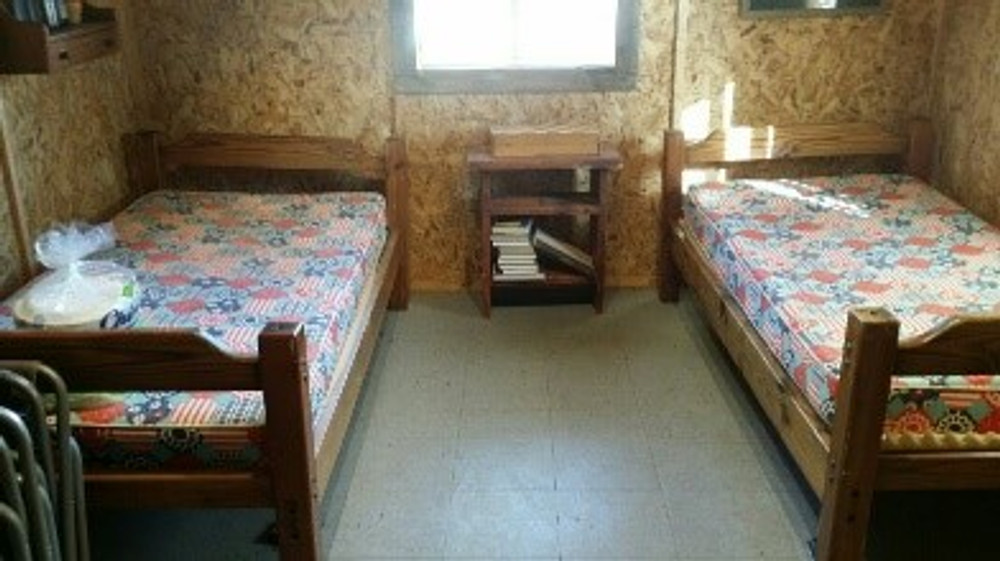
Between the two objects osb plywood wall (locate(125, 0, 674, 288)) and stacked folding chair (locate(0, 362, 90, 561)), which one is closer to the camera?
stacked folding chair (locate(0, 362, 90, 561))

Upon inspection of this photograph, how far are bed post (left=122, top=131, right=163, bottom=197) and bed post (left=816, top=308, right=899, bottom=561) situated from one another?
2.86 m

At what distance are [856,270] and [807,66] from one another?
132 cm

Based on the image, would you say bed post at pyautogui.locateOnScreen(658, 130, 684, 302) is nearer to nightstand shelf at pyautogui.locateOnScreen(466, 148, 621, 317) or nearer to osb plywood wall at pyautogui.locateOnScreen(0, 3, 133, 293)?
nightstand shelf at pyautogui.locateOnScreen(466, 148, 621, 317)

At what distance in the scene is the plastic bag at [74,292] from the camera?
2189mm

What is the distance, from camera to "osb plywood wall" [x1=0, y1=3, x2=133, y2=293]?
282 centimetres

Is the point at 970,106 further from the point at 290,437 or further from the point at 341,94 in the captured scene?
the point at 290,437

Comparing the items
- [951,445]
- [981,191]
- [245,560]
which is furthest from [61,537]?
[981,191]

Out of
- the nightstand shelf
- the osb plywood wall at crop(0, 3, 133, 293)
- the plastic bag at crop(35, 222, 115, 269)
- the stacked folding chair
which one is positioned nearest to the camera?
the stacked folding chair

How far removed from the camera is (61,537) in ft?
5.82

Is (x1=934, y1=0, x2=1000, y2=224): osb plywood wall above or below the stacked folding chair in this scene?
above

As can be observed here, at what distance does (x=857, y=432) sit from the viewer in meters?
1.96

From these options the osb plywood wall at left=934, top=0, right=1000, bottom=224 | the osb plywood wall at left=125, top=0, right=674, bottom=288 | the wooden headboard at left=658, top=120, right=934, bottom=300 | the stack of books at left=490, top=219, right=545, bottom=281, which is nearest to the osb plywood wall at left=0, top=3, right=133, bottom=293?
the osb plywood wall at left=125, top=0, right=674, bottom=288

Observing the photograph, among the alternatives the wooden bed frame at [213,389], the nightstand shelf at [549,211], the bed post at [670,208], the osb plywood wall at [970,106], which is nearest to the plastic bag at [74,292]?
the wooden bed frame at [213,389]

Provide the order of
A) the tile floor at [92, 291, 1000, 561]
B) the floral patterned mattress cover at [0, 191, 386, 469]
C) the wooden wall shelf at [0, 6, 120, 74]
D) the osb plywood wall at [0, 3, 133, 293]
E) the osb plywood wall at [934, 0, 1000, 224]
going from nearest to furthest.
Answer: the floral patterned mattress cover at [0, 191, 386, 469]
the tile floor at [92, 291, 1000, 561]
the wooden wall shelf at [0, 6, 120, 74]
the osb plywood wall at [0, 3, 133, 293]
the osb plywood wall at [934, 0, 1000, 224]
